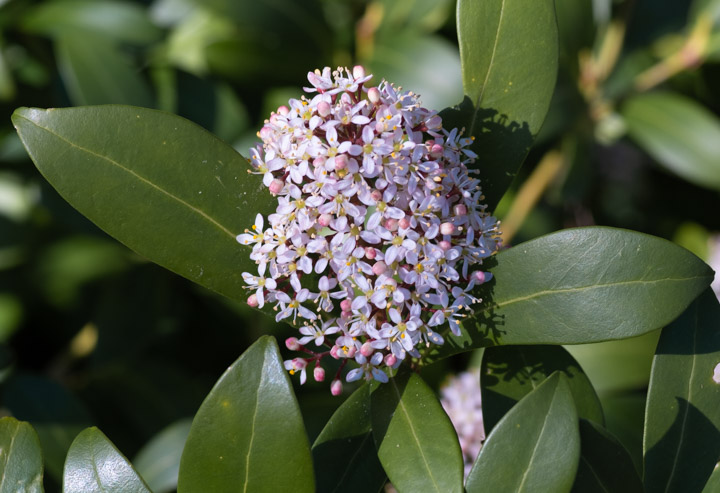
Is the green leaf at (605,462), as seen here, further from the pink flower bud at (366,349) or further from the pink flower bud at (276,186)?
the pink flower bud at (276,186)

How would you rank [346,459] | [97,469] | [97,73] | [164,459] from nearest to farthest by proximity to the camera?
1. [97,469]
2. [346,459]
3. [164,459]
4. [97,73]

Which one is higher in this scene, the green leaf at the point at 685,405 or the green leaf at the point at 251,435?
the green leaf at the point at 251,435

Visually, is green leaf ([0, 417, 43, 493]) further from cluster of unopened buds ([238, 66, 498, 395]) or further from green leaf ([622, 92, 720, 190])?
green leaf ([622, 92, 720, 190])

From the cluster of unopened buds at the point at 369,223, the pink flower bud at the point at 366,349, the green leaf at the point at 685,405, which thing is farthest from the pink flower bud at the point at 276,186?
the green leaf at the point at 685,405

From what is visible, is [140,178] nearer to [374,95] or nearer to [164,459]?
[374,95]

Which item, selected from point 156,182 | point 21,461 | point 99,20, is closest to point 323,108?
point 156,182
